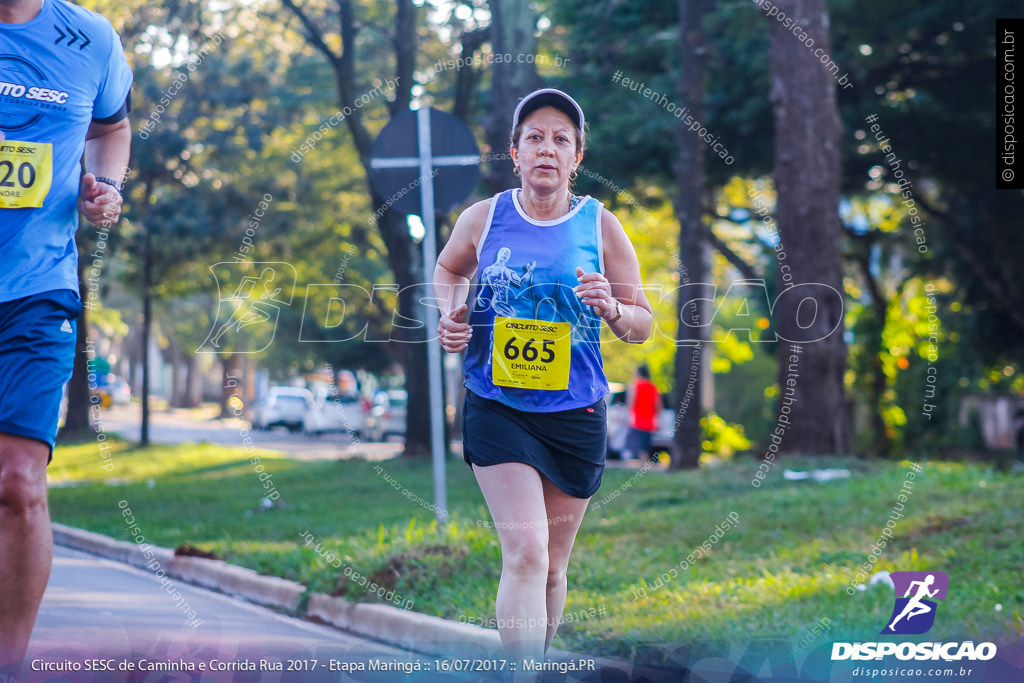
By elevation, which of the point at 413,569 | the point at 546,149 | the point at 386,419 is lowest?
the point at 386,419

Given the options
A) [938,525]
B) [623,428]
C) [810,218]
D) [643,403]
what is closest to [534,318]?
[938,525]

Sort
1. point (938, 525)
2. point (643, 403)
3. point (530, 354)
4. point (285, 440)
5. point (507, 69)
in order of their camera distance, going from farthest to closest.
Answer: point (285, 440), point (643, 403), point (507, 69), point (938, 525), point (530, 354)

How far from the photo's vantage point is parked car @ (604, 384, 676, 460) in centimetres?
2292

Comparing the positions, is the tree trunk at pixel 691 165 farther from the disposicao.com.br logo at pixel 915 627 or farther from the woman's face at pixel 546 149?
the woman's face at pixel 546 149

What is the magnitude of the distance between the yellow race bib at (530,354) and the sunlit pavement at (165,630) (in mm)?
1380

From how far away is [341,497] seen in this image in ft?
43.4

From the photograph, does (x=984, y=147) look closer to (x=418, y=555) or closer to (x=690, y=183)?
(x=690, y=183)

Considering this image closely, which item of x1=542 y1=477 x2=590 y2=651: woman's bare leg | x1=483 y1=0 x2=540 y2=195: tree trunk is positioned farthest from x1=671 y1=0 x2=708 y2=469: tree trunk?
x1=542 y1=477 x2=590 y2=651: woman's bare leg

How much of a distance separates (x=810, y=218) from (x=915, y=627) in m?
8.25

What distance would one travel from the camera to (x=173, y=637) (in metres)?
5.31

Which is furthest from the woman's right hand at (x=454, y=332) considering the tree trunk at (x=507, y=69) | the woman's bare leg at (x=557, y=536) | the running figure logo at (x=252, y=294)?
the tree trunk at (x=507, y=69)

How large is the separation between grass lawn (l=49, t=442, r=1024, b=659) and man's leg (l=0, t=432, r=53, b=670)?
93.2 inches

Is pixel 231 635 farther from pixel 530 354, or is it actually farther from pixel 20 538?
pixel 530 354

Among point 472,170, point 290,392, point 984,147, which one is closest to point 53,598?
point 472,170
